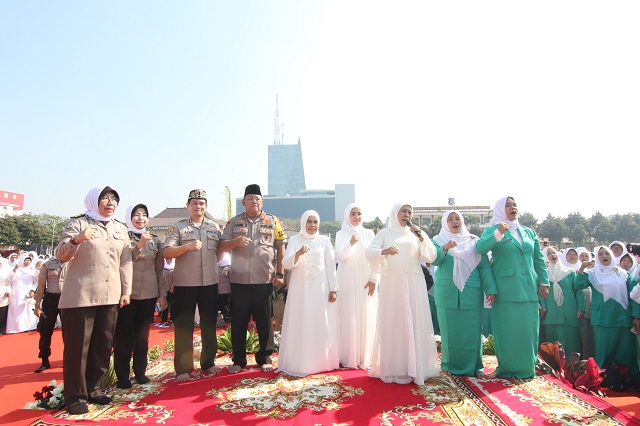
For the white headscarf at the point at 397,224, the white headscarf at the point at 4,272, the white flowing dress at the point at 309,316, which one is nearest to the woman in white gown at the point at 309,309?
the white flowing dress at the point at 309,316

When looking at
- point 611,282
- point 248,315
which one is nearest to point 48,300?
point 248,315

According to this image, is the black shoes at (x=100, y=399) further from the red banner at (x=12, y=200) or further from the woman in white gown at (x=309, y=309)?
the red banner at (x=12, y=200)

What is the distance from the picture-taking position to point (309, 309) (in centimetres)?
431

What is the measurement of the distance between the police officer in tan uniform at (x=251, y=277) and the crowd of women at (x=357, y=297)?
0.26m

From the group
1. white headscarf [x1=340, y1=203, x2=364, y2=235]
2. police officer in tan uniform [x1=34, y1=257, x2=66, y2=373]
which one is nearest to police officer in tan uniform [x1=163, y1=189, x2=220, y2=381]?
white headscarf [x1=340, y1=203, x2=364, y2=235]

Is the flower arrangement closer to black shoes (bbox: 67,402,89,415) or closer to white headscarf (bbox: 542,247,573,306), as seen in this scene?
black shoes (bbox: 67,402,89,415)

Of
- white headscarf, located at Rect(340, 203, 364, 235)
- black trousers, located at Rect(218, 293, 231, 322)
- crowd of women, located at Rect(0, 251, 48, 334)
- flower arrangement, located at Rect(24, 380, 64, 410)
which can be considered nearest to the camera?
flower arrangement, located at Rect(24, 380, 64, 410)

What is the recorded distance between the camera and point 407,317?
12.8 feet

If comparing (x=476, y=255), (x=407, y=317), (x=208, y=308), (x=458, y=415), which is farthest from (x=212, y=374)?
(x=476, y=255)

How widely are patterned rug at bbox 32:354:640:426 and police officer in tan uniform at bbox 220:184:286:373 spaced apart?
36 cm

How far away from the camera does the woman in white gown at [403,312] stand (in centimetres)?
386

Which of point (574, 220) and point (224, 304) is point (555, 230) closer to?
point (574, 220)

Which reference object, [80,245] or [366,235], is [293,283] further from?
[80,245]

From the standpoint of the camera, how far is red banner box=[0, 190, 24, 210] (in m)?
53.4
